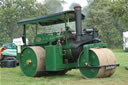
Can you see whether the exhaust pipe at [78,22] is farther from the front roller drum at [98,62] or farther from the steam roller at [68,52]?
the front roller drum at [98,62]

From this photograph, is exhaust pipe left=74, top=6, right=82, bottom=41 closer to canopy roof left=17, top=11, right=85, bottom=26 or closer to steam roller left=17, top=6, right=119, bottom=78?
steam roller left=17, top=6, right=119, bottom=78

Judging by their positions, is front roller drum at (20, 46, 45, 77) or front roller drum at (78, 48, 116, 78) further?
front roller drum at (20, 46, 45, 77)

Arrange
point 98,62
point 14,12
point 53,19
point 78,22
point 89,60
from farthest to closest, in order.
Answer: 1. point 14,12
2. point 53,19
3. point 78,22
4. point 89,60
5. point 98,62

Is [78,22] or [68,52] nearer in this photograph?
[78,22]

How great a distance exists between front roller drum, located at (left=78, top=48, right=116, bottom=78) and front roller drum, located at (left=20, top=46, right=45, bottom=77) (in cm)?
150

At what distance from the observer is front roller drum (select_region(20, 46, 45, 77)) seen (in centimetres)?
882

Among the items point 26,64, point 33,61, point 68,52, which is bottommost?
point 26,64

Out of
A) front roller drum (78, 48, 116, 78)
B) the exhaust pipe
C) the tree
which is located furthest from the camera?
the tree

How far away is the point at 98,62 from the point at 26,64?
2816mm

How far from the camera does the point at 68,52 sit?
28.4 ft

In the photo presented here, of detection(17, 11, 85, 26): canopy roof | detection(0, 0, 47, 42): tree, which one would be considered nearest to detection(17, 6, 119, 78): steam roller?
detection(17, 11, 85, 26): canopy roof

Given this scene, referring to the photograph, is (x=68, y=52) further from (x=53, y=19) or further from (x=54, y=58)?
(x=53, y=19)

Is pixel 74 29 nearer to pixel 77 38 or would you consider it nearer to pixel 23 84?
pixel 77 38

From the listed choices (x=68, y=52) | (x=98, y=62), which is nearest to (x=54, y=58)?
(x=68, y=52)
